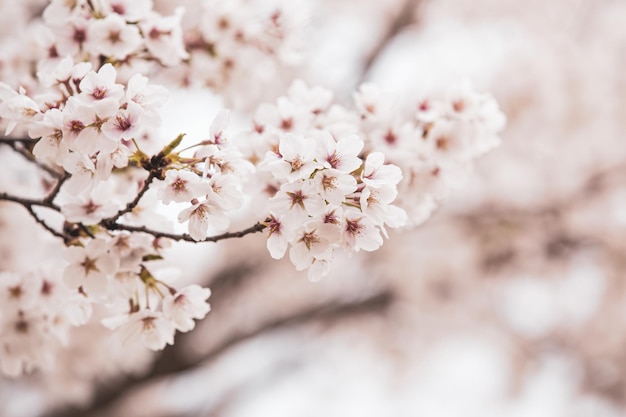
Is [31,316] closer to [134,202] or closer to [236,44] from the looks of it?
[134,202]

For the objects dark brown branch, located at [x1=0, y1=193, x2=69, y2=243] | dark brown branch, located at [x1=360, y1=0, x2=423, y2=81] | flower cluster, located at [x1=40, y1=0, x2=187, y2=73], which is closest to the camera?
dark brown branch, located at [x1=0, y1=193, x2=69, y2=243]

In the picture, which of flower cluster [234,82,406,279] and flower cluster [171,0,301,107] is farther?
flower cluster [171,0,301,107]

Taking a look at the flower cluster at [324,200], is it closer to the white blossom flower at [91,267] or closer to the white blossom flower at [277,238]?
the white blossom flower at [277,238]

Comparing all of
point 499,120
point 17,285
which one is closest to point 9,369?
point 17,285

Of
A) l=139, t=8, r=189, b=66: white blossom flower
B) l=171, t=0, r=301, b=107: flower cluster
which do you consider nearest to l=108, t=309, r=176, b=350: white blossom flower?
l=139, t=8, r=189, b=66: white blossom flower

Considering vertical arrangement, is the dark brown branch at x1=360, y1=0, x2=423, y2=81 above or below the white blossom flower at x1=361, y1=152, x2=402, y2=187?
above

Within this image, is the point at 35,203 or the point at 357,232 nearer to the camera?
the point at 357,232

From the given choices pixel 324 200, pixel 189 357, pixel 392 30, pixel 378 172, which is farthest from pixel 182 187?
pixel 392 30

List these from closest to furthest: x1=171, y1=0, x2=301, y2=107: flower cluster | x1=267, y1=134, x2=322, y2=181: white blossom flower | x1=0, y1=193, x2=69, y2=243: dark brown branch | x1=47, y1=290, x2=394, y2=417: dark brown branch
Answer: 1. x1=267, y1=134, x2=322, y2=181: white blossom flower
2. x1=0, y1=193, x2=69, y2=243: dark brown branch
3. x1=171, y1=0, x2=301, y2=107: flower cluster
4. x1=47, y1=290, x2=394, y2=417: dark brown branch

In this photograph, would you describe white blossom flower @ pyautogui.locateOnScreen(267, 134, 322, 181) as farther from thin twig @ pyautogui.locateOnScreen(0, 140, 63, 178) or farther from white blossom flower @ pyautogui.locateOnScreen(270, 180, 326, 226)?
thin twig @ pyautogui.locateOnScreen(0, 140, 63, 178)
